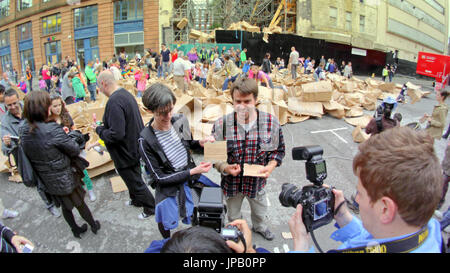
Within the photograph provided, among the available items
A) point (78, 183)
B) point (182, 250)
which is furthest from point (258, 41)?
point (182, 250)

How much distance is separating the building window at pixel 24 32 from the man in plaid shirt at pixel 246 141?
39.4 metres

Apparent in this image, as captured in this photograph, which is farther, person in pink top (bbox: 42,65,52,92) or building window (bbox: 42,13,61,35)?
building window (bbox: 42,13,61,35)

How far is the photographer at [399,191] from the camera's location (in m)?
0.85

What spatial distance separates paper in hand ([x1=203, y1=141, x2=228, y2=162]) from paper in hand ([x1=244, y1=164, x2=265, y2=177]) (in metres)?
0.23

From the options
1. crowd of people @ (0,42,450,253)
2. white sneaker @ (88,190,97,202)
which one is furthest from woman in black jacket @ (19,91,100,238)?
white sneaker @ (88,190,97,202)

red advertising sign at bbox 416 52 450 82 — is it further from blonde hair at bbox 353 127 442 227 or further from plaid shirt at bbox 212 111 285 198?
blonde hair at bbox 353 127 442 227

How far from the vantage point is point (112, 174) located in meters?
4.49

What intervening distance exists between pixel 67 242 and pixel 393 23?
140 feet

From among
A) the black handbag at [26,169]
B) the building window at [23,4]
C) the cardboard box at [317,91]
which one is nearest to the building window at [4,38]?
the building window at [23,4]

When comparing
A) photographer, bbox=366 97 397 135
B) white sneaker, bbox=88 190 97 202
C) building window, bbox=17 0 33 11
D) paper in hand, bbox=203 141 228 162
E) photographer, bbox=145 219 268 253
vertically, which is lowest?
white sneaker, bbox=88 190 97 202

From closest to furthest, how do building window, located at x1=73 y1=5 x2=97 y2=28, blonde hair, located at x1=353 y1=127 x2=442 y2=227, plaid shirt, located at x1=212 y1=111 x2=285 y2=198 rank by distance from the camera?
blonde hair, located at x1=353 y1=127 x2=442 y2=227 → plaid shirt, located at x1=212 y1=111 x2=285 y2=198 → building window, located at x1=73 y1=5 x2=97 y2=28

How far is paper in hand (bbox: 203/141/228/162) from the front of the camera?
7.17 feet

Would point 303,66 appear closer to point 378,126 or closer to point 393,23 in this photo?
point 378,126

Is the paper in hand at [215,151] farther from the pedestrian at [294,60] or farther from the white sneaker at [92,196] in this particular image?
the pedestrian at [294,60]
